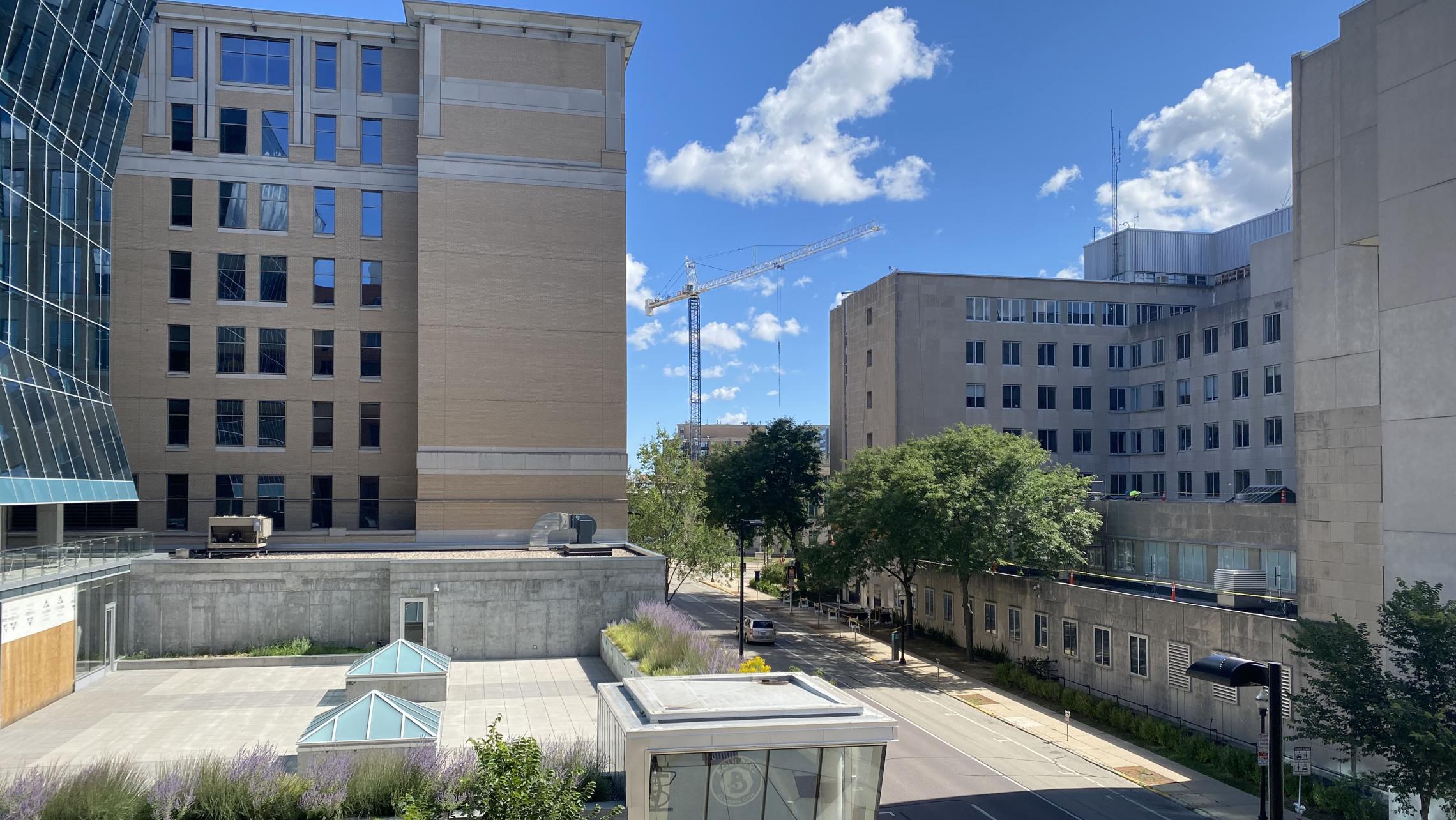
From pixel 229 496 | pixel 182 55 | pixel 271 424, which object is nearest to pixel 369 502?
pixel 271 424

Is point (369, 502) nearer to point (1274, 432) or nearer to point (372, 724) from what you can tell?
point (372, 724)

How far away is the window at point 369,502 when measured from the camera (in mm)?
50844

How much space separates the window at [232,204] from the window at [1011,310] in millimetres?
46074

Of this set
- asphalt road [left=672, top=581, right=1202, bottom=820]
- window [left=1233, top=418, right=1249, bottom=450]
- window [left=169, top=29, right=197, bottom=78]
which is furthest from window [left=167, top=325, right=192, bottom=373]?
window [left=1233, top=418, right=1249, bottom=450]

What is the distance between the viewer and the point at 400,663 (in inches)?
1062

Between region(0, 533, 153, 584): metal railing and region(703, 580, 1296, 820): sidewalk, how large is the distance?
3100cm

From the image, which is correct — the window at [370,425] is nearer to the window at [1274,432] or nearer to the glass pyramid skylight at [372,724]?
the glass pyramid skylight at [372,724]

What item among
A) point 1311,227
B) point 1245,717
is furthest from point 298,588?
point 1311,227

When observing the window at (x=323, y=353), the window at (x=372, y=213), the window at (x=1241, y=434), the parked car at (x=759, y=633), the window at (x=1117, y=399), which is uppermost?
the window at (x=372, y=213)

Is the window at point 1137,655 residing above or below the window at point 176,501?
below

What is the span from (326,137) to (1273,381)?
54.0 metres

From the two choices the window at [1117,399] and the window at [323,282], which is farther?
the window at [1117,399]

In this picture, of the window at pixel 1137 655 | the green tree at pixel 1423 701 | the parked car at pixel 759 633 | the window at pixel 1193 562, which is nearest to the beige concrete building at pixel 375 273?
the parked car at pixel 759 633

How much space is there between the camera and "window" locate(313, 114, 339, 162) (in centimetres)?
5056
